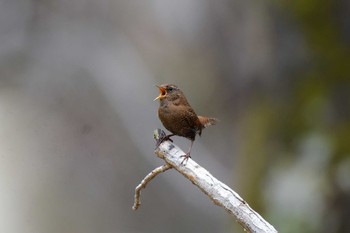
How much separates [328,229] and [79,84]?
12.5 feet

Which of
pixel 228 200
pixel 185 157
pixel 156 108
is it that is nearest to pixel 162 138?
pixel 185 157

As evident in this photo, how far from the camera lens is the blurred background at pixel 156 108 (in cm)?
588

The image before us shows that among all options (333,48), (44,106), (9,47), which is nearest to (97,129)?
(44,106)

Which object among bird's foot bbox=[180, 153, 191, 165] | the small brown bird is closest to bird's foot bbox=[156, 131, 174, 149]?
the small brown bird

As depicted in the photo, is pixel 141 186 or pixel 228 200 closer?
pixel 228 200

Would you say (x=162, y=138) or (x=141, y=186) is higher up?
(x=162, y=138)

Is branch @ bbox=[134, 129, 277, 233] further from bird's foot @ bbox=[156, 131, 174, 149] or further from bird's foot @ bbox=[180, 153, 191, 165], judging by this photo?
bird's foot @ bbox=[156, 131, 174, 149]

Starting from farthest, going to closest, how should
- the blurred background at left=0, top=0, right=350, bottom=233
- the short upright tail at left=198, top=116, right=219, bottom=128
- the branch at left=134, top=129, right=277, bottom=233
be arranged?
the blurred background at left=0, top=0, right=350, bottom=233 < the short upright tail at left=198, top=116, right=219, bottom=128 < the branch at left=134, top=129, right=277, bottom=233

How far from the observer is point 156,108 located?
811 centimetres

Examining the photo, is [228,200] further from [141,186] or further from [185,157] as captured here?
[141,186]

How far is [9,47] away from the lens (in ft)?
27.5

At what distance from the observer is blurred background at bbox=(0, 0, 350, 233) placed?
5.88 meters

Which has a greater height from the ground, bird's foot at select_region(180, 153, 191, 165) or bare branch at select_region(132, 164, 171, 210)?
bird's foot at select_region(180, 153, 191, 165)

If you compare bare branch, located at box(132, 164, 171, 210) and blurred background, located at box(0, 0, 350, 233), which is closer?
bare branch, located at box(132, 164, 171, 210)
